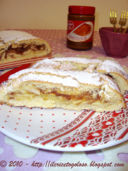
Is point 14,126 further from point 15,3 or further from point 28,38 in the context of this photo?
point 15,3

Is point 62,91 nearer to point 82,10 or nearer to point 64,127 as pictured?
Result: point 64,127

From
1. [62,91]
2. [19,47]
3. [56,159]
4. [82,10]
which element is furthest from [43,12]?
[56,159]

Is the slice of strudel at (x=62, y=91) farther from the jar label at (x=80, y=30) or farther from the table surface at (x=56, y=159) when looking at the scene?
the jar label at (x=80, y=30)

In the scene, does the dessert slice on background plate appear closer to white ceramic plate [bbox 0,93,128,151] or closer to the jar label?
the jar label

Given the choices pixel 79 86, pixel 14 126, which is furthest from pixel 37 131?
pixel 79 86

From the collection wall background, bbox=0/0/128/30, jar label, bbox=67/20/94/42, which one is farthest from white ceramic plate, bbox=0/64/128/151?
wall background, bbox=0/0/128/30
